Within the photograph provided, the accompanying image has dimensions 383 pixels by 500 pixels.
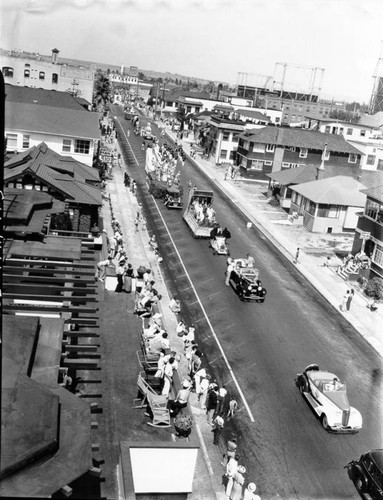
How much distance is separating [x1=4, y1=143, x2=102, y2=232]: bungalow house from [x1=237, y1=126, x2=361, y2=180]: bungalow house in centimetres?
3523

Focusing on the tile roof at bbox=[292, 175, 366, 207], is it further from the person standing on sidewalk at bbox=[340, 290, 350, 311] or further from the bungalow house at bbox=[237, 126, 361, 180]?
the person standing on sidewalk at bbox=[340, 290, 350, 311]

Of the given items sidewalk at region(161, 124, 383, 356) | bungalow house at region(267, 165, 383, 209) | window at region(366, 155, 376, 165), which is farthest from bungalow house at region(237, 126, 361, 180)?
bungalow house at region(267, 165, 383, 209)

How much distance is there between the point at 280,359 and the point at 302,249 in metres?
21.5

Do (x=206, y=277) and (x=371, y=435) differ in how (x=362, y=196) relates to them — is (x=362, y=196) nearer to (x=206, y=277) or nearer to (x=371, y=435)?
(x=206, y=277)

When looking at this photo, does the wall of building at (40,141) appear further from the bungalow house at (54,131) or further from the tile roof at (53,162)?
the tile roof at (53,162)

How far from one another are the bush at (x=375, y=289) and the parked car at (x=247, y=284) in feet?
24.1

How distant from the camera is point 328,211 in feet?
176

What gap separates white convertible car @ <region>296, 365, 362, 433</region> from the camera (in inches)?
875

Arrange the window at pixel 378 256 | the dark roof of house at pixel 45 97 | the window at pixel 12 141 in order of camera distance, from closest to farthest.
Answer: the window at pixel 378 256, the window at pixel 12 141, the dark roof of house at pixel 45 97

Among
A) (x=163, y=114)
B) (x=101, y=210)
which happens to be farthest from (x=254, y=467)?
(x=163, y=114)

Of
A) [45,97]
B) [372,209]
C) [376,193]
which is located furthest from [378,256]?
[45,97]

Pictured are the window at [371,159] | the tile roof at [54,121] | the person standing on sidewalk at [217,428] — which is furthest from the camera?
the window at [371,159]

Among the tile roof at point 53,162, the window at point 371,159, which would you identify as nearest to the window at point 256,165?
the window at point 371,159

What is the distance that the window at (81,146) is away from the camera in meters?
51.2
